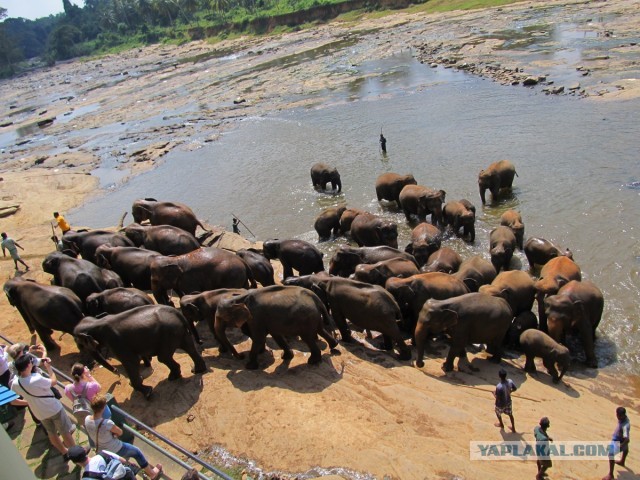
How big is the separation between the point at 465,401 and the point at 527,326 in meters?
2.62

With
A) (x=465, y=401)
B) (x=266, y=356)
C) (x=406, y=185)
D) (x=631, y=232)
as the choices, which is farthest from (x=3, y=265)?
(x=631, y=232)

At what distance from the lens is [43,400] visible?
676 centimetres

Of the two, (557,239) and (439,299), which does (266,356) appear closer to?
A: (439,299)

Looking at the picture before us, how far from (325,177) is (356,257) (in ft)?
25.6

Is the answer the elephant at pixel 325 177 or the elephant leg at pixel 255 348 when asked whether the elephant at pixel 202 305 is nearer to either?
the elephant leg at pixel 255 348

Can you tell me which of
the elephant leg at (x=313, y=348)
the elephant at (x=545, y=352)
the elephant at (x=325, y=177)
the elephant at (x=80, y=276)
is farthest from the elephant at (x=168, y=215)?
the elephant at (x=545, y=352)

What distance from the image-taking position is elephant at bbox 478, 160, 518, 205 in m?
16.8

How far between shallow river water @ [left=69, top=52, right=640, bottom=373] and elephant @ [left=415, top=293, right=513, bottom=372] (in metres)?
2.16

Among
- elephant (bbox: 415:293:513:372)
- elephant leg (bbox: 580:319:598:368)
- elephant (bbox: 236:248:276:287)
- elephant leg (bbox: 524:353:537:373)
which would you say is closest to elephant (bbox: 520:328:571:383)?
elephant leg (bbox: 524:353:537:373)

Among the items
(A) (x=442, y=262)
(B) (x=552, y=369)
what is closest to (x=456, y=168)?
(A) (x=442, y=262)

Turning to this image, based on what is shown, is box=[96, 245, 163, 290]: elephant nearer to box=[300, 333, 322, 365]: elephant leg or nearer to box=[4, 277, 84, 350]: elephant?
box=[4, 277, 84, 350]: elephant

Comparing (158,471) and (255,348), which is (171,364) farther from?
(158,471)

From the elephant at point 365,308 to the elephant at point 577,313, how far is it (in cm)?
268

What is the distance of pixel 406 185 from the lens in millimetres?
17219
